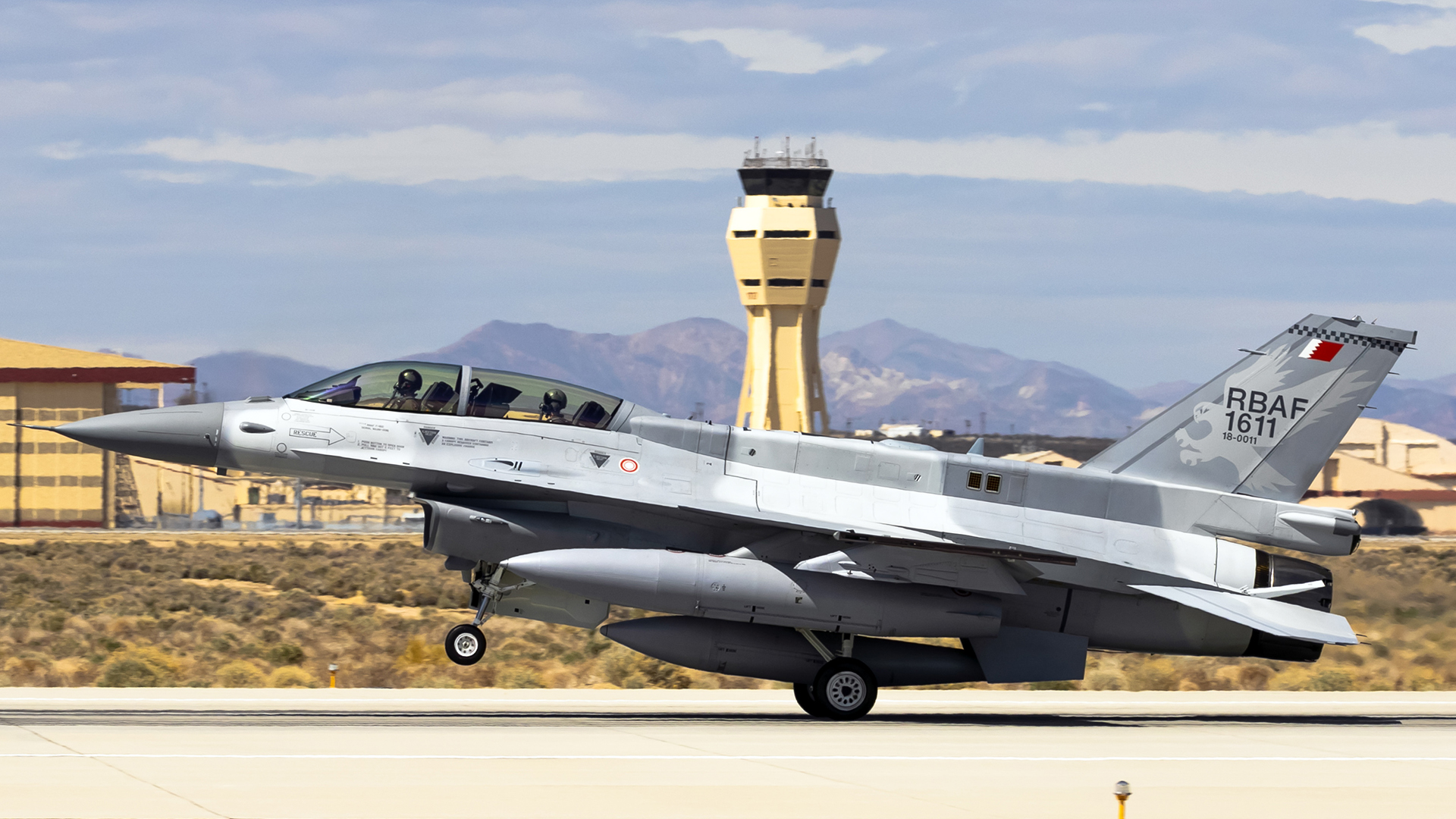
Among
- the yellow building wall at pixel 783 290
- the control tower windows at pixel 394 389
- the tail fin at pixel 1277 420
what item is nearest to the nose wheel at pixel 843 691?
the tail fin at pixel 1277 420

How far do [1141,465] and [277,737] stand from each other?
10.5 metres

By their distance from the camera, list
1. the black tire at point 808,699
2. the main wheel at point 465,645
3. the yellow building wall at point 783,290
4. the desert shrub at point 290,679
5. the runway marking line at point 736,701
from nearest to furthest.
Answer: the main wheel at point 465,645
the black tire at point 808,699
the runway marking line at point 736,701
the desert shrub at point 290,679
the yellow building wall at point 783,290

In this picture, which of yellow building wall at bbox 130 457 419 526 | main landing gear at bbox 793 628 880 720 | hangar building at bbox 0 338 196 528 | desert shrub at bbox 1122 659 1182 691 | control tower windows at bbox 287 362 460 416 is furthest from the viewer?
yellow building wall at bbox 130 457 419 526

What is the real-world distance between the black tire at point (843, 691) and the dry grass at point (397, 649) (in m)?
6.18

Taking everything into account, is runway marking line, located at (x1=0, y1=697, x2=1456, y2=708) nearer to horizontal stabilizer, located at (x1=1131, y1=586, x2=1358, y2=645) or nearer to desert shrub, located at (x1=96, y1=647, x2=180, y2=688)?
desert shrub, located at (x1=96, y1=647, x2=180, y2=688)

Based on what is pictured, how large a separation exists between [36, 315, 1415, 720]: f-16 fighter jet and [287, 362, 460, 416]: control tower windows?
1.1 inches

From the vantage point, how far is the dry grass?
2227 centimetres

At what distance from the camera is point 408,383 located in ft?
56.3

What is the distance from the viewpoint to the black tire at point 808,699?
1733 centimetres

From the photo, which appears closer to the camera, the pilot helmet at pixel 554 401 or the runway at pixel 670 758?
the runway at pixel 670 758

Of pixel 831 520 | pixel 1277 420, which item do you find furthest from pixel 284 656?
pixel 1277 420

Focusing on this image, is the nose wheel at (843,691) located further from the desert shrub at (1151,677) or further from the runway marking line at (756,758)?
the desert shrub at (1151,677)

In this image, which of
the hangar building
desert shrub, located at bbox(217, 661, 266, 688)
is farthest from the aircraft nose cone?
the hangar building

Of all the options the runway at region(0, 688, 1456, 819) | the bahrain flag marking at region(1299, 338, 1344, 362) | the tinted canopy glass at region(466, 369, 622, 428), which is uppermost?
the bahrain flag marking at region(1299, 338, 1344, 362)
